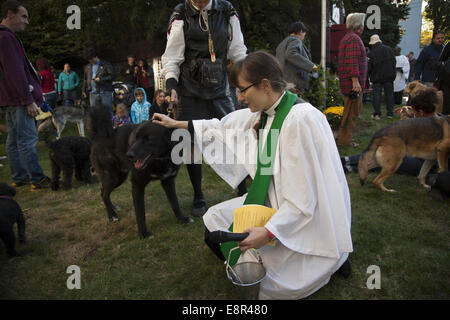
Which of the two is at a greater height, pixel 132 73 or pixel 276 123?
pixel 132 73

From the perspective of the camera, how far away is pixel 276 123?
1.99m

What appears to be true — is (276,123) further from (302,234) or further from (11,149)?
(11,149)

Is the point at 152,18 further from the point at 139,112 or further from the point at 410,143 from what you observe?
the point at 410,143

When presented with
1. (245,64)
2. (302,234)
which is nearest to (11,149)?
(245,64)

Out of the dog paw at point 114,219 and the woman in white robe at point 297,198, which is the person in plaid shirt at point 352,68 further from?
the dog paw at point 114,219

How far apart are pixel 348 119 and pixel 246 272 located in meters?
4.94

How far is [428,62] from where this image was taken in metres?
7.94

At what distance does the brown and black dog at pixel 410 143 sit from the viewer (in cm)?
379

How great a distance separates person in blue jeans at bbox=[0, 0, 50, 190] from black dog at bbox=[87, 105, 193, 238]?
69.8 inches

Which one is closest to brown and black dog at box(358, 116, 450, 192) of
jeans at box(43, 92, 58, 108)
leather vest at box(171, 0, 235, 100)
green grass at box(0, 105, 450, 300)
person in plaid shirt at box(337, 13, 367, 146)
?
green grass at box(0, 105, 450, 300)

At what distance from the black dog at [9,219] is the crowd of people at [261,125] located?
1.24 metres

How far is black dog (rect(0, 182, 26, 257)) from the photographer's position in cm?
265

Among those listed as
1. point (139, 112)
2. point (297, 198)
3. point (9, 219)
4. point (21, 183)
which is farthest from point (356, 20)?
point (21, 183)
